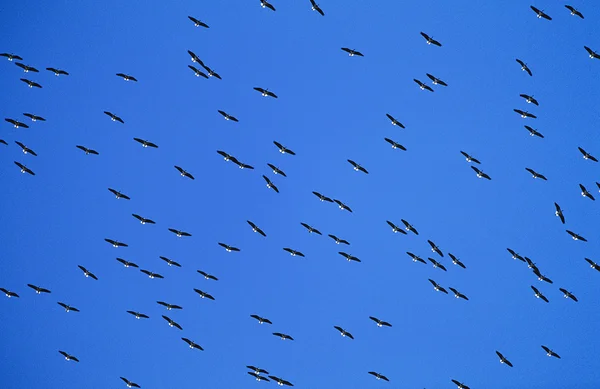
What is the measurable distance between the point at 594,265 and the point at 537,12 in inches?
890

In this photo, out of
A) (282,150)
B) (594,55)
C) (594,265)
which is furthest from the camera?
(282,150)

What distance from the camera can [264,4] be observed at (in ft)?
200

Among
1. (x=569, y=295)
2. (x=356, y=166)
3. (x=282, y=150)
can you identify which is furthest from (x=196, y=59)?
(x=569, y=295)

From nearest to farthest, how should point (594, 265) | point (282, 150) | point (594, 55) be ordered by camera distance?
point (594, 55)
point (594, 265)
point (282, 150)

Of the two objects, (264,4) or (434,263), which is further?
(434,263)

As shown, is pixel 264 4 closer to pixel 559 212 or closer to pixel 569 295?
pixel 559 212

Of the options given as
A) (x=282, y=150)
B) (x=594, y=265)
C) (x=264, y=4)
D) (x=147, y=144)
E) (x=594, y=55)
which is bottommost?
(x=147, y=144)

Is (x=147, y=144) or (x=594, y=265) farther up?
(x=594, y=265)

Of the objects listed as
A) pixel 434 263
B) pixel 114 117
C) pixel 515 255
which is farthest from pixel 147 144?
pixel 515 255

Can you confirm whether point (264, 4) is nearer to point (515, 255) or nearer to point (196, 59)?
point (196, 59)

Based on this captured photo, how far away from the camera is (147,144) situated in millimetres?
67188

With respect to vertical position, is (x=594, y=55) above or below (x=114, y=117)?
above

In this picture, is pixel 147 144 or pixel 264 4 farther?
pixel 147 144

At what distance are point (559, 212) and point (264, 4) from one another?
30.0m
